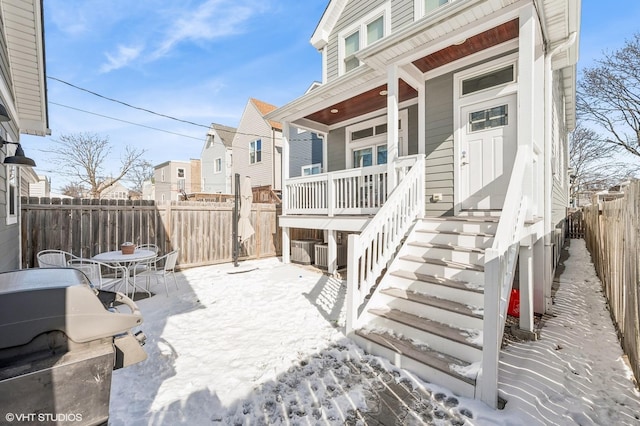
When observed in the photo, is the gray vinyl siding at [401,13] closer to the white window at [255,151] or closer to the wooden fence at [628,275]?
the wooden fence at [628,275]

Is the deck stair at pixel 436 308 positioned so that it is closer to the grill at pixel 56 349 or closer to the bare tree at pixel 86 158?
the grill at pixel 56 349

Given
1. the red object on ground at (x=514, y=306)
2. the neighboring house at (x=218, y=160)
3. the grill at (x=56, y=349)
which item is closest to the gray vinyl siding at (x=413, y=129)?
the red object on ground at (x=514, y=306)

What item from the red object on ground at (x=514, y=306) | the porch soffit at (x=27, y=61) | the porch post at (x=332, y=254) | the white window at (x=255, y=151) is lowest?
the red object on ground at (x=514, y=306)

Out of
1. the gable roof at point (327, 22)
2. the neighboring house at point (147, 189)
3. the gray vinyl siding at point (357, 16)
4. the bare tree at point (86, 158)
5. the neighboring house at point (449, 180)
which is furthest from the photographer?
the neighboring house at point (147, 189)

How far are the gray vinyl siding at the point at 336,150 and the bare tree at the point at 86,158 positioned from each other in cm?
2061

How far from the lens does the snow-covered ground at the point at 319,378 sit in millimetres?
2201

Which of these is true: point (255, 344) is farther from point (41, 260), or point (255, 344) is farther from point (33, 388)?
point (41, 260)

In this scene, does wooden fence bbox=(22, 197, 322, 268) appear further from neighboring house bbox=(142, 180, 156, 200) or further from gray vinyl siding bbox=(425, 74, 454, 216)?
neighboring house bbox=(142, 180, 156, 200)

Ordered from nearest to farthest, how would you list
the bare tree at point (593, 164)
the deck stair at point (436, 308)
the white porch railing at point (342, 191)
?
the deck stair at point (436, 308) < the white porch railing at point (342, 191) < the bare tree at point (593, 164)

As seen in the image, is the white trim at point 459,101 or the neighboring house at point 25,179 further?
the neighboring house at point 25,179

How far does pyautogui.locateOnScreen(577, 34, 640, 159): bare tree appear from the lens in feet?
47.1

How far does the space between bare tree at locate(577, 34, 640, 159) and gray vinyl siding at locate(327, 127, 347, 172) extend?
1654 cm

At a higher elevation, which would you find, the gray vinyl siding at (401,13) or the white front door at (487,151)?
the gray vinyl siding at (401,13)

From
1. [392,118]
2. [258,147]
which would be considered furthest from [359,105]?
[258,147]
